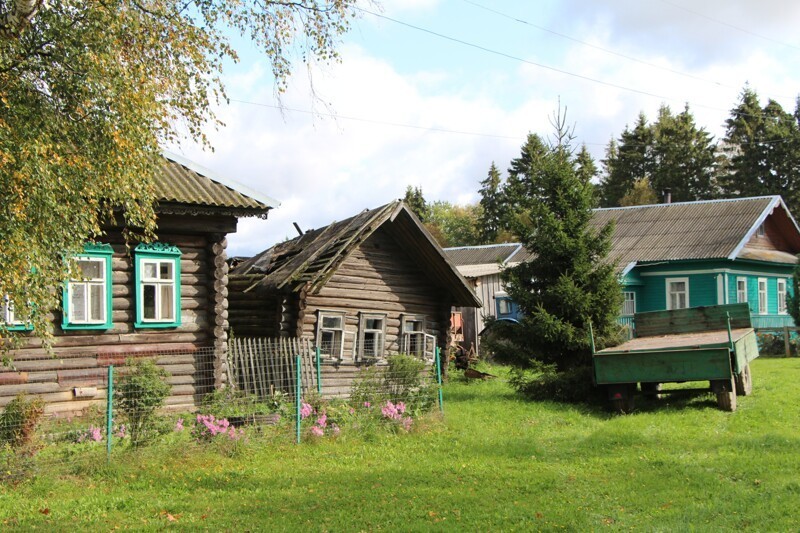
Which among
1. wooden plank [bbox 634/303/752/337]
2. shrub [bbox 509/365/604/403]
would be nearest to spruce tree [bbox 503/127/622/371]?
shrub [bbox 509/365/604/403]

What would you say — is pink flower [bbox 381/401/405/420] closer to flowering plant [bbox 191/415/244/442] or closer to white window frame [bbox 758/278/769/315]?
flowering plant [bbox 191/415/244/442]

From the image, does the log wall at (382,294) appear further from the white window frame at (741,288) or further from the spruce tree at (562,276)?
the white window frame at (741,288)

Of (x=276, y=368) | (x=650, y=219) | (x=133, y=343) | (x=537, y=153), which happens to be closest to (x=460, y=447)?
(x=276, y=368)

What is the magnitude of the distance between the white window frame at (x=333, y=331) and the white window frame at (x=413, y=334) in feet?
6.51

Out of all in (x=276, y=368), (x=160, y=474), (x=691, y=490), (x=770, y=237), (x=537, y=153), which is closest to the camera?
(x=691, y=490)

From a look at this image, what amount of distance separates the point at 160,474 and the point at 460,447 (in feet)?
14.8

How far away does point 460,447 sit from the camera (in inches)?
486

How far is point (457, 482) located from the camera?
996 cm

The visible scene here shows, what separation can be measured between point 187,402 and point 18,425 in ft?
18.8

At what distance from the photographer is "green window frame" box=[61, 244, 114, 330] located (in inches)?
571

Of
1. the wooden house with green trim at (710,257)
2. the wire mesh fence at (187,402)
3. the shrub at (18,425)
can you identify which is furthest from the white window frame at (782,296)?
the shrub at (18,425)

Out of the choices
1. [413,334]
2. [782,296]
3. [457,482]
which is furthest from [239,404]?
[782,296]

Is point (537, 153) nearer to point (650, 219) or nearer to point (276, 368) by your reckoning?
point (276, 368)

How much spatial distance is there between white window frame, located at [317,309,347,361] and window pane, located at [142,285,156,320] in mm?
4508
